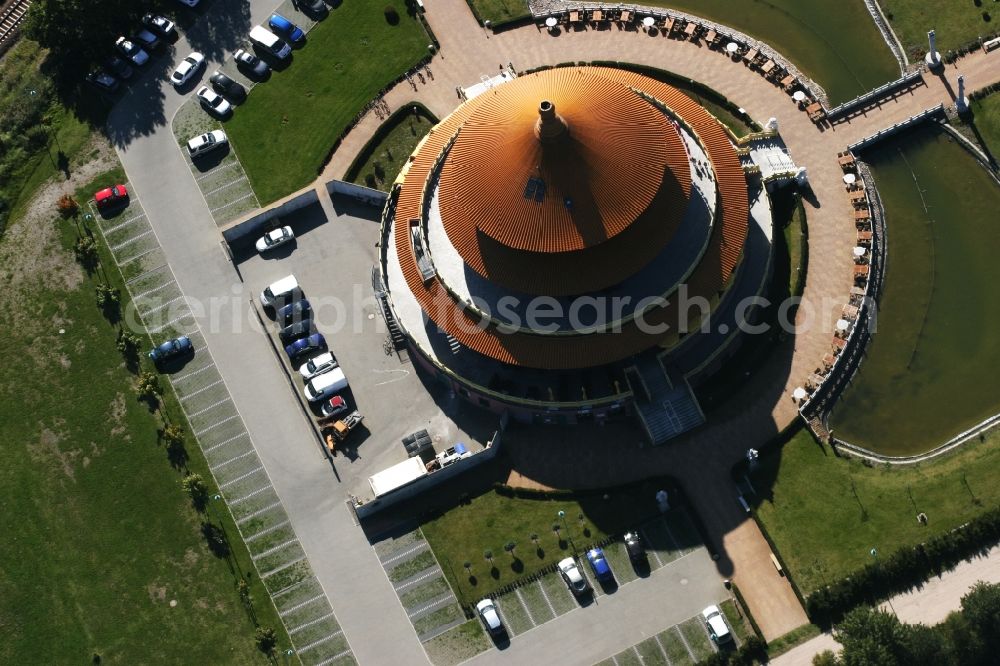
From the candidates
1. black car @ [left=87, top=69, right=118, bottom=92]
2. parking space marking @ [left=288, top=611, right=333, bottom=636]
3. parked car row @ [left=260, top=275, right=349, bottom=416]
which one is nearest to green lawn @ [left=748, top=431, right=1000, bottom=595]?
parking space marking @ [left=288, top=611, right=333, bottom=636]

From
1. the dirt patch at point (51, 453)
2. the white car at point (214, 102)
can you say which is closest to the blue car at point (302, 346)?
the dirt patch at point (51, 453)

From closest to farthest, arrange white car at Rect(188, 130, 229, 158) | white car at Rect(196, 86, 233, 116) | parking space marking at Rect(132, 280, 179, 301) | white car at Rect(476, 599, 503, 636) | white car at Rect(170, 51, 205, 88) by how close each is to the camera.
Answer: white car at Rect(476, 599, 503, 636), parking space marking at Rect(132, 280, 179, 301), white car at Rect(188, 130, 229, 158), white car at Rect(196, 86, 233, 116), white car at Rect(170, 51, 205, 88)

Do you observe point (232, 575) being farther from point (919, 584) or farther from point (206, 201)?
point (919, 584)

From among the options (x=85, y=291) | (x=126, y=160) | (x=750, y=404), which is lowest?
(x=750, y=404)

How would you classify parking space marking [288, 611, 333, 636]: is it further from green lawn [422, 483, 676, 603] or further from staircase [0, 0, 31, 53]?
staircase [0, 0, 31, 53]

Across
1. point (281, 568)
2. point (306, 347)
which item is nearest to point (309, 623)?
point (281, 568)

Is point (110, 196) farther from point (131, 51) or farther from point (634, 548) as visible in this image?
point (634, 548)

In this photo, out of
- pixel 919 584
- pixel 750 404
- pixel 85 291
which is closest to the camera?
pixel 919 584

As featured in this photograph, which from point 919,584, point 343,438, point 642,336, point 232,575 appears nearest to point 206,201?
point 343,438
